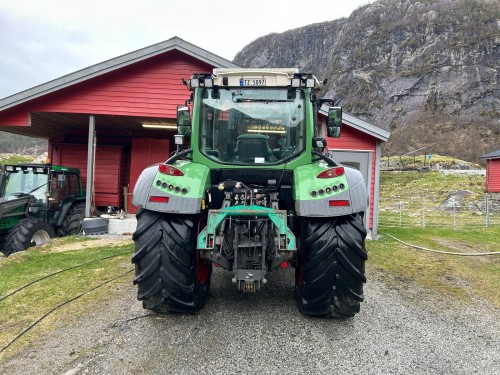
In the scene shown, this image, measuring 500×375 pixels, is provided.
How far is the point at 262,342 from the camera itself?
3357 mm

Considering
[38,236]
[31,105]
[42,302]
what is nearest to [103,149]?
[31,105]

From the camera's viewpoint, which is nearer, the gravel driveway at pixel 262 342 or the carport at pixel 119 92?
the gravel driveway at pixel 262 342

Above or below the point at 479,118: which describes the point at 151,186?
below

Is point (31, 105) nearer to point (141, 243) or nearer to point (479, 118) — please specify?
point (141, 243)

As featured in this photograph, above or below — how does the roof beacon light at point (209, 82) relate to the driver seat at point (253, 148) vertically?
above

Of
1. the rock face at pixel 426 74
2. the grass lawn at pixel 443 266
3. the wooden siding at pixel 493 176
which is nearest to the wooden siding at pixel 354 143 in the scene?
the grass lawn at pixel 443 266

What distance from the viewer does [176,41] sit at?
29.5 feet

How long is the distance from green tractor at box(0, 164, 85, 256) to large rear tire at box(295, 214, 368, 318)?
6810 millimetres

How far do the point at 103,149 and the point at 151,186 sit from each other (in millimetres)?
9825

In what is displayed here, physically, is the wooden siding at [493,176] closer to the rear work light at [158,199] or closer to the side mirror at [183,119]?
the side mirror at [183,119]

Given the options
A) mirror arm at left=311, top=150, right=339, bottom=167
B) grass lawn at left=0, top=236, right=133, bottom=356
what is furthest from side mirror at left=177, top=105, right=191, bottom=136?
grass lawn at left=0, top=236, right=133, bottom=356

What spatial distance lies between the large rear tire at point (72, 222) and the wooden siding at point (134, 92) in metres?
2.63

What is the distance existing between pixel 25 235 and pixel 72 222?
6.56 ft

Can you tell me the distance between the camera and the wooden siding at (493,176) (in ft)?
86.6
